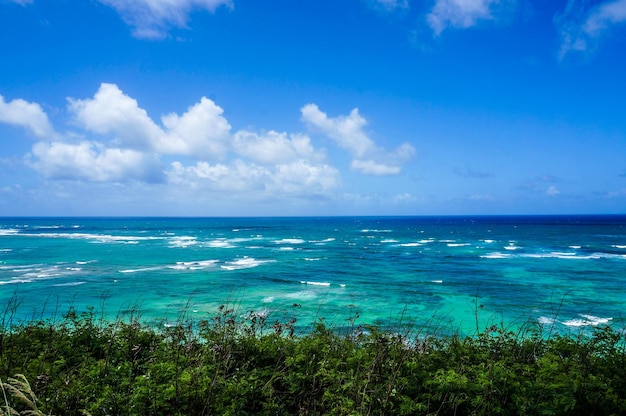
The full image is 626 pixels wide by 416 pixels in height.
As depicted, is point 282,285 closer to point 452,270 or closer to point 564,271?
point 452,270

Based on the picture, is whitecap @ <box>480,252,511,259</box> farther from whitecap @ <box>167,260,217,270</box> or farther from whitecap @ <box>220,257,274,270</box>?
whitecap @ <box>167,260,217,270</box>

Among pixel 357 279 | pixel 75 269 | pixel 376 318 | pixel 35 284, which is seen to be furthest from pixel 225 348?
pixel 75 269

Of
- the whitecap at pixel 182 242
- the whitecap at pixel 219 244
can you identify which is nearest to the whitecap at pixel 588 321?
the whitecap at pixel 219 244

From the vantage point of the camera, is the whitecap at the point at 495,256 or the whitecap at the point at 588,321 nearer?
the whitecap at the point at 588,321

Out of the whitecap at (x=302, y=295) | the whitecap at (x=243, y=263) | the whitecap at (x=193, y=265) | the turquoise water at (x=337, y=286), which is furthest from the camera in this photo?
the whitecap at (x=243, y=263)

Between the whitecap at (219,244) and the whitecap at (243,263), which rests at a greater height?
the whitecap at (219,244)

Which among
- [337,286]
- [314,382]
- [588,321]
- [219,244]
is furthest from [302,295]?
[219,244]

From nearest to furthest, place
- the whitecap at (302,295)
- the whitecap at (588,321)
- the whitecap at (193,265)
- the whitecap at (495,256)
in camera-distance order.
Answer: the whitecap at (588,321)
the whitecap at (302,295)
the whitecap at (193,265)
the whitecap at (495,256)

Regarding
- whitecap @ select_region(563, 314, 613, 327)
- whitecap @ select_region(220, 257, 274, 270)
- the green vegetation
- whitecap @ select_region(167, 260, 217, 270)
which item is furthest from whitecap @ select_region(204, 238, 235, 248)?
the green vegetation

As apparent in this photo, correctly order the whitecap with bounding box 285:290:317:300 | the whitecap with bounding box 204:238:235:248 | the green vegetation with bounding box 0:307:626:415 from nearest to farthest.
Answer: the green vegetation with bounding box 0:307:626:415, the whitecap with bounding box 285:290:317:300, the whitecap with bounding box 204:238:235:248

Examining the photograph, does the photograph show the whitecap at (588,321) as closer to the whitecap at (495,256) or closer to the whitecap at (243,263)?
the whitecap at (495,256)

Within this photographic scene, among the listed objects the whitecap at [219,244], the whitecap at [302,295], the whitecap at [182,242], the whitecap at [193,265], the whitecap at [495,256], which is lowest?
the whitecap at [302,295]
